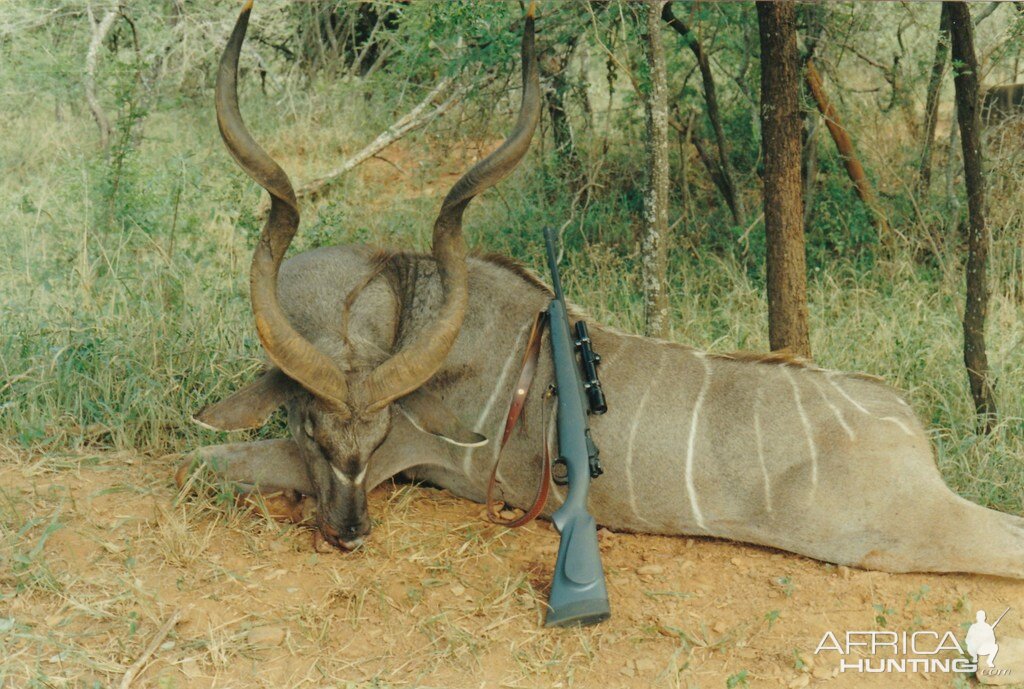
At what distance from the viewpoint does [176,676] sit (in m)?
2.47

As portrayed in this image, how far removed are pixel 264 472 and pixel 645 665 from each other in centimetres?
141

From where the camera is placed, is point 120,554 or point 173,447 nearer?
point 120,554

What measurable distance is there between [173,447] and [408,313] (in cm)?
100

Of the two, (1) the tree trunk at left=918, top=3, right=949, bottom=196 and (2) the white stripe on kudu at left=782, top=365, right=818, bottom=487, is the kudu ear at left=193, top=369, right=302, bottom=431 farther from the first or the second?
(1) the tree trunk at left=918, top=3, right=949, bottom=196

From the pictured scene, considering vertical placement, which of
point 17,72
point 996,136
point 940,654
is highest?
point 17,72

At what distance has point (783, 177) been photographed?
388 cm

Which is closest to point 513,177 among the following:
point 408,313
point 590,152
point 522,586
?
point 590,152

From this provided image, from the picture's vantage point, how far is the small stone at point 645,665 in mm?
2625

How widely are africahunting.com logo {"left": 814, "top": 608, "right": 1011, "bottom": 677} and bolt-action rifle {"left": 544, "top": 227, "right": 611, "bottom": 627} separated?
67 cm

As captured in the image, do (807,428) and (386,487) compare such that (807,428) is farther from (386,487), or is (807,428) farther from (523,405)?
(386,487)

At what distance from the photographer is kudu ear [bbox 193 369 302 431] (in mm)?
3039

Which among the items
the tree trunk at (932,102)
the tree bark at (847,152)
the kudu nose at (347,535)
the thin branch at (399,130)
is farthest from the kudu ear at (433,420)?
the tree trunk at (932,102)

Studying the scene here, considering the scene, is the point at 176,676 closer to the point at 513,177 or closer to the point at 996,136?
the point at 513,177

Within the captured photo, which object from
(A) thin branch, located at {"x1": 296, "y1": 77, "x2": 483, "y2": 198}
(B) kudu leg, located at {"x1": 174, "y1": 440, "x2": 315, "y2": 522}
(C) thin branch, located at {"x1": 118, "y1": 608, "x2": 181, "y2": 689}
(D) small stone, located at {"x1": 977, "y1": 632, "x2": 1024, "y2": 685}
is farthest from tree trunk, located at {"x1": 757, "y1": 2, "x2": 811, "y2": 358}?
(C) thin branch, located at {"x1": 118, "y1": 608, "x2": 181, "y2": 689}
